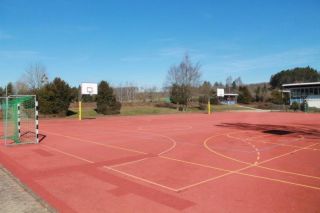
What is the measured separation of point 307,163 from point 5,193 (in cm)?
894

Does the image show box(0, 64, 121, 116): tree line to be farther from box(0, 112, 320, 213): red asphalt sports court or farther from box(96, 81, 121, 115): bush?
box(0, 112, 320, 213): red asphalt sports court

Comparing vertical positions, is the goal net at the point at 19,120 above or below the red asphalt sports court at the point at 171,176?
above

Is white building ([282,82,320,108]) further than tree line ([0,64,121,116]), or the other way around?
white building ([282,82,320,108])

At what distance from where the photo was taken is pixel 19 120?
15.1m

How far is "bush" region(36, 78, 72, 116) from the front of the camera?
3397cm

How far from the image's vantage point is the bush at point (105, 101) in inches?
1547

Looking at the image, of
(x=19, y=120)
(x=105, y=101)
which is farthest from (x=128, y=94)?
(x=19, y=120)

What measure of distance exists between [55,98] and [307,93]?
48810mm

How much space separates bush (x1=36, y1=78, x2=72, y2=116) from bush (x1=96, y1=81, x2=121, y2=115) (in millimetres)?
4516

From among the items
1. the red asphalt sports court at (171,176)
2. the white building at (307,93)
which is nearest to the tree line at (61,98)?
the red asphalt sports court at (171,176)

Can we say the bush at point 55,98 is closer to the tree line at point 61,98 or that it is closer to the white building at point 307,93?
the tree line at point 61,98

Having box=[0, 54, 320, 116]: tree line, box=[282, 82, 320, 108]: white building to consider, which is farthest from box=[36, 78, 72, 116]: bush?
box=[282, 82, 320, 108]: white building

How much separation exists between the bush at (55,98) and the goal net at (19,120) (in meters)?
7.02

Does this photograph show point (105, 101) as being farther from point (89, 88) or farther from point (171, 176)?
point (171, 176)
